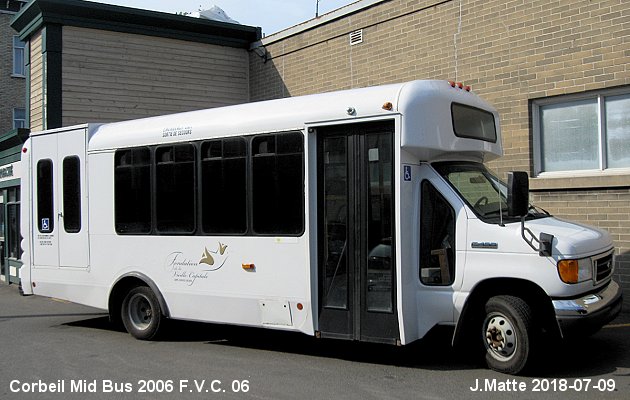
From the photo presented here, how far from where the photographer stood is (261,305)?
24.3ft

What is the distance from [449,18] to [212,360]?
7746 mm

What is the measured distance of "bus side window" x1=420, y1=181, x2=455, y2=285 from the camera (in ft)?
21.5

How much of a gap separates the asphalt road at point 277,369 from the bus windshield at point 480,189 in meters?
1.57

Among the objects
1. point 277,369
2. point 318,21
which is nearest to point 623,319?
point 277,369

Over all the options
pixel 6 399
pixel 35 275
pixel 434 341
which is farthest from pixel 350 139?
pixel 35 275

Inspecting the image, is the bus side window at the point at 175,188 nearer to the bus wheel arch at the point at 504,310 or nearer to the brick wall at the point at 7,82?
the bus wheel arch at the point at 504,310

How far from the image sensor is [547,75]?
34.0 feet

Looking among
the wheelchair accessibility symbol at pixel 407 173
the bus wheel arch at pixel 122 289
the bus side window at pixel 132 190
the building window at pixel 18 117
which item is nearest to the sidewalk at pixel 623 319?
the wheelchair accessibility symbol at pixel 407 173

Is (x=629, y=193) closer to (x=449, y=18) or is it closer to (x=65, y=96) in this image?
(x=449, y=18)

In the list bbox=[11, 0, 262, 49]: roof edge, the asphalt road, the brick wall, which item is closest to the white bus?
the asphalt road

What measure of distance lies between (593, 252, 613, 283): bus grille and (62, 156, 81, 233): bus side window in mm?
6760

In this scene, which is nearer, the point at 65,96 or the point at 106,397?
the point at 106,397

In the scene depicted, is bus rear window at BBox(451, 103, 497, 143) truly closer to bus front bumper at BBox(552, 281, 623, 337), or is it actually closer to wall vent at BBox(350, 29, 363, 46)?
bus front bumper at BBox(552, 281, 623, 337)

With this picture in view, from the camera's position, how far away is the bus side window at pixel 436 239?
6539mm
